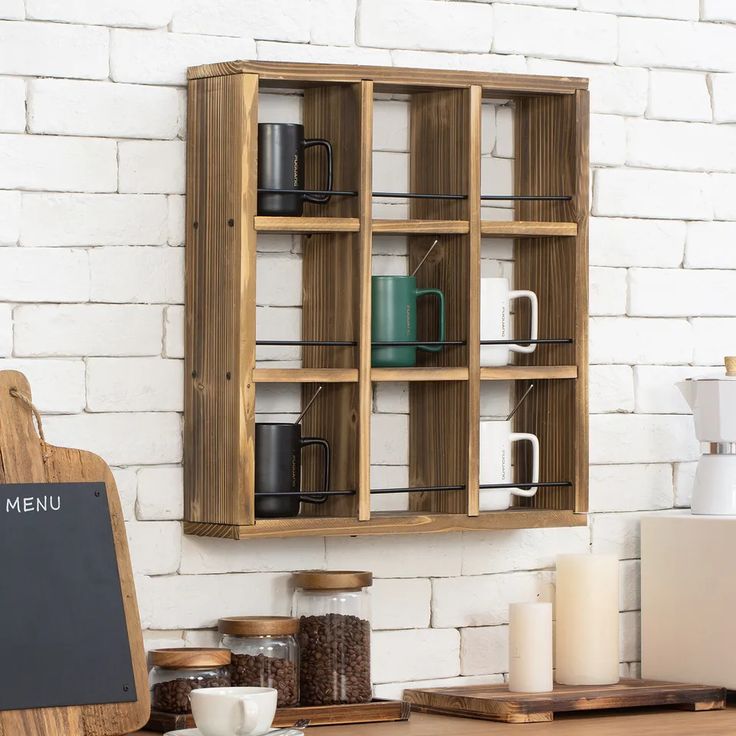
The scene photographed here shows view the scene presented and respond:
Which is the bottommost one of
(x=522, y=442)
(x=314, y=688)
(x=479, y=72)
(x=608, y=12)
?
(x=314, y=688)

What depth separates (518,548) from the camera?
240cm

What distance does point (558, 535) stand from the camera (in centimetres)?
243

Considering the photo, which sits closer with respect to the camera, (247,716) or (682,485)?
(247,716)

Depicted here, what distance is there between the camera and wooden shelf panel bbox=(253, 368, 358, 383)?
2.07m

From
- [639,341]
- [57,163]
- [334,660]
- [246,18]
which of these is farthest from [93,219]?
[639,341]

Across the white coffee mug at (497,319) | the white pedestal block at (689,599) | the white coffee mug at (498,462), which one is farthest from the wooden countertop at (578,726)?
the white coffee mug at (497,319)

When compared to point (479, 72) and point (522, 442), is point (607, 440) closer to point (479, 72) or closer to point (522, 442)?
point (522, 442)

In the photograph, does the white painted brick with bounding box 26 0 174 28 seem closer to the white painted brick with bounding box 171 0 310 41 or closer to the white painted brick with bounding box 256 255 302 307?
the white painted brick with bounding box 171 0 310 41

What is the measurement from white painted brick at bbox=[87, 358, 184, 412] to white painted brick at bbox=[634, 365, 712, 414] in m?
0.83

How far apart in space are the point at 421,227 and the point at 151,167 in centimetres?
43

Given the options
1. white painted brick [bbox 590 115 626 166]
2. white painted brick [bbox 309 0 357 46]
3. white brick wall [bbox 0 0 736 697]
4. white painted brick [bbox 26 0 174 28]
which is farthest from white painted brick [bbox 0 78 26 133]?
white painted brick [bbox 590 115 626 166]


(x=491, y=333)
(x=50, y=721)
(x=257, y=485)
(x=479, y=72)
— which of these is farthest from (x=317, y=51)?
(x=50, y=721)

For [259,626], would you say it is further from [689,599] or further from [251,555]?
[689,599]

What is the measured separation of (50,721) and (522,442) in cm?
92
